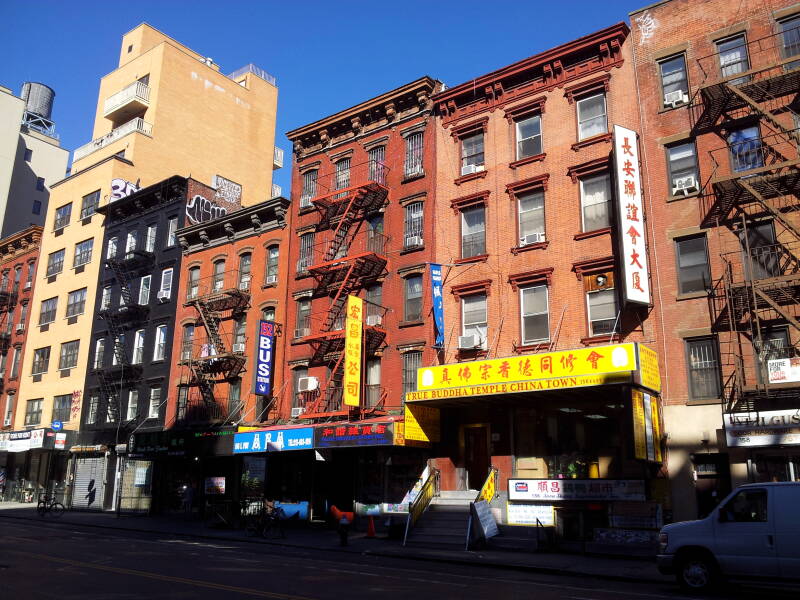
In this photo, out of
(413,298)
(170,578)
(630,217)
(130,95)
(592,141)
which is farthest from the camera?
(130,95)

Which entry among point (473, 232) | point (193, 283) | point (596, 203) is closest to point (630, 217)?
point (596, 203)

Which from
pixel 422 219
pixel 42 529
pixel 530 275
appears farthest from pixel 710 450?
pixel 42 529

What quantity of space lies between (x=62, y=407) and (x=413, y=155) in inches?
1167

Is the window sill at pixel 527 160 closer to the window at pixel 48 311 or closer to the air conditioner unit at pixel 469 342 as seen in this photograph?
the air conditioner unit at pixel 469 342

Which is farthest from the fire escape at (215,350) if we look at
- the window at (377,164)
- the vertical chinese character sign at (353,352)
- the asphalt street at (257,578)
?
the asphalt street at (257,578)

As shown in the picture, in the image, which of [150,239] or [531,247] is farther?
[150,239]

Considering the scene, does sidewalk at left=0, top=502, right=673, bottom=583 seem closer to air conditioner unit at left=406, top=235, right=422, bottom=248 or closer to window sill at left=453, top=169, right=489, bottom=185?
air conditioner unit at left=406, top=235, right=422, bottom=248

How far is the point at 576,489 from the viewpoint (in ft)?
69.7

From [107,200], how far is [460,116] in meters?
27.7

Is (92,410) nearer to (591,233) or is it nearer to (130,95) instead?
(130,95)

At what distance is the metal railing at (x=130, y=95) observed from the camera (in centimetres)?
4953

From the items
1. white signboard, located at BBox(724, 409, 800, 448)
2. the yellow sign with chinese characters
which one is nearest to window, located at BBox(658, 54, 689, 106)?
the yellow sign with chinese characters

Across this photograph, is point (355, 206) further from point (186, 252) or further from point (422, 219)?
point (186, 252)

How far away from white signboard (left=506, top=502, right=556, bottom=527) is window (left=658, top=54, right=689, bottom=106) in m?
14.4
